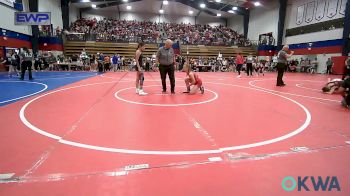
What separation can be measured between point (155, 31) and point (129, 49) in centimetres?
817

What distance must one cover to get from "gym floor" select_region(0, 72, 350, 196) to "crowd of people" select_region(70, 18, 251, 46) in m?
25.3

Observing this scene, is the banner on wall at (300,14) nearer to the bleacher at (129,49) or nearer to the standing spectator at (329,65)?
the standing spectator at (329,65)

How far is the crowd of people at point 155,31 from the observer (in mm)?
29375

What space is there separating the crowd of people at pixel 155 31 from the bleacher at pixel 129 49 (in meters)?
0.92

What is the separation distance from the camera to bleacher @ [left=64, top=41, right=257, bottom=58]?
25922 mm

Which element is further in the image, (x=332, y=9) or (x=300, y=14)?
(x=300, y=14)

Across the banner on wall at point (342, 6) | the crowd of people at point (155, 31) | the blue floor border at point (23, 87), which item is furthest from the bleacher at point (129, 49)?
the blue floor border at point (23, 87)

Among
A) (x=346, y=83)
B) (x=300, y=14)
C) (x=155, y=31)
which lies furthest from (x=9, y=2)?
(x=300, y=14)

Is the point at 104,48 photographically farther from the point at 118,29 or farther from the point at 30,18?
the point at 30,18

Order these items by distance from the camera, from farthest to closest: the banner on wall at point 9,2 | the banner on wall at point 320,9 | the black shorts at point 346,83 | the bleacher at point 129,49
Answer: the bleacher at point 129,49 < the banner on wall at point 320,9 < the banner on wall at point 9,2 < the black shorts at point 346,83

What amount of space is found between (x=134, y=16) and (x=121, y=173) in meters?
37.3

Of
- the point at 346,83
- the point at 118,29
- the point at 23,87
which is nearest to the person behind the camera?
the point at 346,83

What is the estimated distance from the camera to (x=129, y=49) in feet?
89.7

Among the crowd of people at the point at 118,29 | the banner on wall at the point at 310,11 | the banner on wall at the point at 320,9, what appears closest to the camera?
the banner on wall at the point at 320,9
